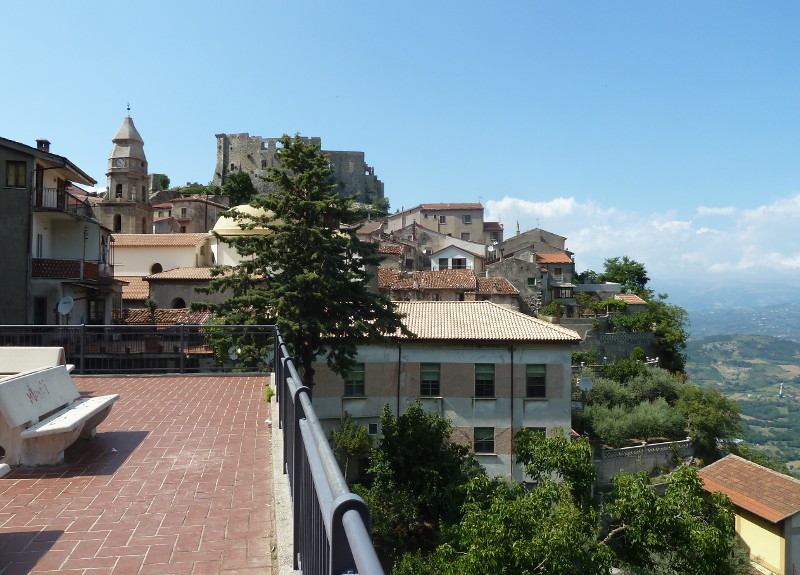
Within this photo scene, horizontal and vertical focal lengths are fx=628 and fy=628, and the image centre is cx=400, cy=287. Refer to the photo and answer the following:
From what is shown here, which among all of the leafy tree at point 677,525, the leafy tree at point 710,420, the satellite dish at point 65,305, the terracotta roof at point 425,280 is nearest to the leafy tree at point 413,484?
the leafy tree at point 677,525

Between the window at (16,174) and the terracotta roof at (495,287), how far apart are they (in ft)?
114

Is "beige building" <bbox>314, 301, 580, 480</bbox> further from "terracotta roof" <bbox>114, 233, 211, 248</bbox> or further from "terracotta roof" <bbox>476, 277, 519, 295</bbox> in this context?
"terracotta roof" <bbox>114, 233, 211, 248</bbox>

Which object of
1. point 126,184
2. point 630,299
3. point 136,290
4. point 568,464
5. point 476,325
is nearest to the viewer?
point 568,464

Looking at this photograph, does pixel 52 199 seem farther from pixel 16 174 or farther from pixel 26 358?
pixel 26 358

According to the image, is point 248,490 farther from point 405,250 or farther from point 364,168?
point 364,168

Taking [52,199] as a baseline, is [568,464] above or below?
below

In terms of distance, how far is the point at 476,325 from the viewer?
100ft

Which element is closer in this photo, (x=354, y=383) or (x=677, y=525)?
(x=677, y=525)

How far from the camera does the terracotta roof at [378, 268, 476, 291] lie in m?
50.9

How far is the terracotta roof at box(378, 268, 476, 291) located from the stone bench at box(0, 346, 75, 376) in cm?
4138

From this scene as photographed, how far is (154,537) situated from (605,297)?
6729 centimetres

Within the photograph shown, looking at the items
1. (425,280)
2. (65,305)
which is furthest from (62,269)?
(425,280)

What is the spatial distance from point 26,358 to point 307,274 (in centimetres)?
1159

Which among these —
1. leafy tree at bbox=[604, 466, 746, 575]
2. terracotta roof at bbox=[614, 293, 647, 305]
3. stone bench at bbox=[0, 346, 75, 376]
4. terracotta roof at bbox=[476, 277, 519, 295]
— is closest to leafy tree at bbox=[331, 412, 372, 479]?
leafy tree at bbox=[604, 466, 746, 575]
